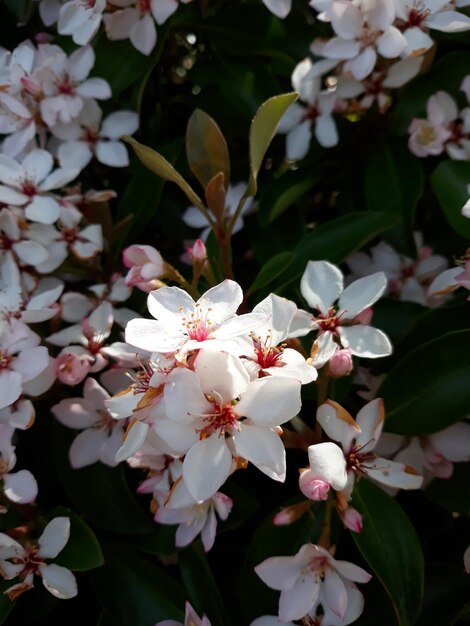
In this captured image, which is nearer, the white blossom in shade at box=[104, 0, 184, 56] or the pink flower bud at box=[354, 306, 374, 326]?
the pink flower bud at box=[354, 306, 374, 326]

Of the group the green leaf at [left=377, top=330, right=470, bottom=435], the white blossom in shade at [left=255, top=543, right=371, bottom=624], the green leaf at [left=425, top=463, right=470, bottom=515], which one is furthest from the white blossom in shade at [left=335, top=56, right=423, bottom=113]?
the white blossom in shade at [left=255, top=543, right=371, bottom=624]

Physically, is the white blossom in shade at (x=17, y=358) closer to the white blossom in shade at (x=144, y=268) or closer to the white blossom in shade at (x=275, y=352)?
the white blossom in shade at (x=144, y=268)

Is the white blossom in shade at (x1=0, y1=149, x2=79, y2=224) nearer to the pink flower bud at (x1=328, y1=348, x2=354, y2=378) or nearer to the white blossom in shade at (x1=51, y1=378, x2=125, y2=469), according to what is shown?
the white blossom in shade at (x1=51, y1=378, x2=125, y2=469)

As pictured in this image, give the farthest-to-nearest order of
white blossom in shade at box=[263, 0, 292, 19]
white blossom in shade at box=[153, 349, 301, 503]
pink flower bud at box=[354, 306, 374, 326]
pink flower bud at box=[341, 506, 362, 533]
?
white blossom in shade at box=[263, 0, 292, 19] → pink flower bud at box=[354, 306, 374, 326] → pink flower bud at box=[341, 506, 362, 533] → white blossom in shade at box=[153, 349, 301, 503]

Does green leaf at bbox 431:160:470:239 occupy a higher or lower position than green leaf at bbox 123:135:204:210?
lower

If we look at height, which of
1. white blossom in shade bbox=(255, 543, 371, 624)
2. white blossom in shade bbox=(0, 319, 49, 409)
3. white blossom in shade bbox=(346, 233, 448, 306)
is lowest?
white blossom in shade bbox=(255, 543, 371, 624)

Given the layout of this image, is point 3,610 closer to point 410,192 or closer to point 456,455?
point 456,455

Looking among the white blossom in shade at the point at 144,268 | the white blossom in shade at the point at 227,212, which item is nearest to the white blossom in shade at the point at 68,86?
the white blossom in shade at the point at 227,212
